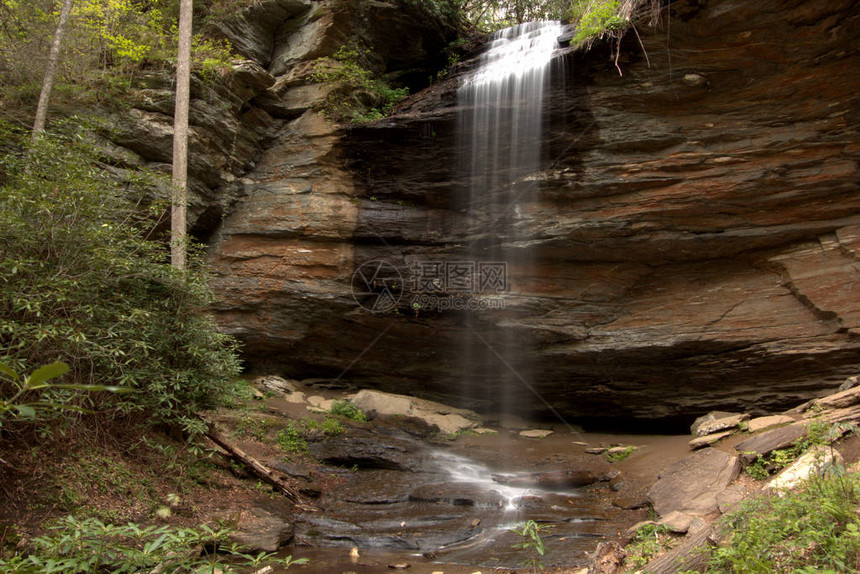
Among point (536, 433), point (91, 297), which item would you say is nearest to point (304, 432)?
point (91, 297)

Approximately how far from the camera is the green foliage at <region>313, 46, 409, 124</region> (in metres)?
12.9

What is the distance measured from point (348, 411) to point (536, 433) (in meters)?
4.57

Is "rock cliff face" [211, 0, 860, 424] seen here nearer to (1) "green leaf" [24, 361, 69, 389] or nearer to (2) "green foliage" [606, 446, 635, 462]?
(2) "green foliage" [606, 446, 635, 462]

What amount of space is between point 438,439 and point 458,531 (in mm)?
4455

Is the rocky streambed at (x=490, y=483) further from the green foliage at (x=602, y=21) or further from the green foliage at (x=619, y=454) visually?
the green foliage at (x=602, y=21)

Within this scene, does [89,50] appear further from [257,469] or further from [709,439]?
[709,439]

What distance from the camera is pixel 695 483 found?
267 inches

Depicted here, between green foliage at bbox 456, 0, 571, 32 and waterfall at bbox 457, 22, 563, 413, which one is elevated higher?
green foliage at bbox 456, 0, 571, 32

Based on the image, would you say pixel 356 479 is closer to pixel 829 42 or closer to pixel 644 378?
pixel 644 378

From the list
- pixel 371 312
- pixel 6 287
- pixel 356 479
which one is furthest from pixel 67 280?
pixel 371 312

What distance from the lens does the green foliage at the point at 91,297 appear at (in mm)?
5367

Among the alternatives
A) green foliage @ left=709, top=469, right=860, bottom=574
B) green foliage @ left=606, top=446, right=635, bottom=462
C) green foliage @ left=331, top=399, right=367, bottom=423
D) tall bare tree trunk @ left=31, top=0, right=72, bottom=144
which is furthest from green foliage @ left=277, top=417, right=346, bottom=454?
tall bare tree trunk @ left=31, top=0, right=72, bottom=144

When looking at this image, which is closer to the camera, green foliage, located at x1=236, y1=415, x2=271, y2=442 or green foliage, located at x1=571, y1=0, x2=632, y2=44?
green foliage, located at x1=236, y1=415, x2=271, y2=442

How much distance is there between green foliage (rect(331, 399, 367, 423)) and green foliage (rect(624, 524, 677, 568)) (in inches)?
270
